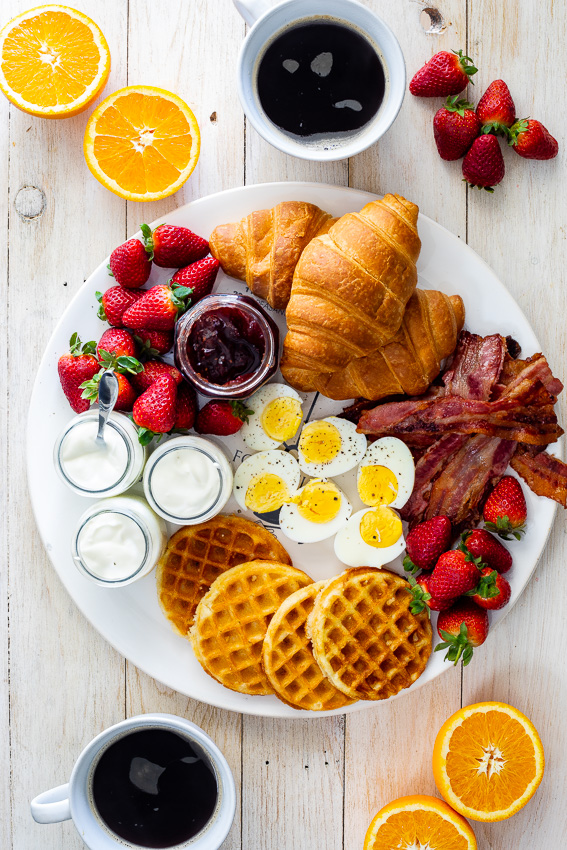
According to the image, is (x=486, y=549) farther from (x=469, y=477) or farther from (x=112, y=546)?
(x=112, y=546)

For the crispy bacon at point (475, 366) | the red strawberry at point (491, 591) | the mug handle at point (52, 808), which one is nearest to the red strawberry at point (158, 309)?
the crispy bacon at point (475, 366)

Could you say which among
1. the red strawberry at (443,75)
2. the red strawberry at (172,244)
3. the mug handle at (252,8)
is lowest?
the red strawberry at (172,244)

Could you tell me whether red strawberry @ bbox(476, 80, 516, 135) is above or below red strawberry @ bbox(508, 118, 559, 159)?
above

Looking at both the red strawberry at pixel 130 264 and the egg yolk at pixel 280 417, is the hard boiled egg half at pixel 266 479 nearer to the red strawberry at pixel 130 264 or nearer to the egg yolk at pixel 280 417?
the egg yolk at pixel 280 417

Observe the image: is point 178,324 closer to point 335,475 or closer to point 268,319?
point 268,319

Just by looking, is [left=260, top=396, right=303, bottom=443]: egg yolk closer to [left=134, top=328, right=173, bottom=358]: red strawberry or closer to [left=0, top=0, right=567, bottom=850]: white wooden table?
[left=134, top=328, right=173, bottom=358]: red strawberry

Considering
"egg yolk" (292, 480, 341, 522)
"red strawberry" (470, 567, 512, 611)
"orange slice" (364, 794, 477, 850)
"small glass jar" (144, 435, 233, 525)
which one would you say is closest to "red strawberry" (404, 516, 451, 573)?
"red strawberry" (470, 567, 512, 611)
